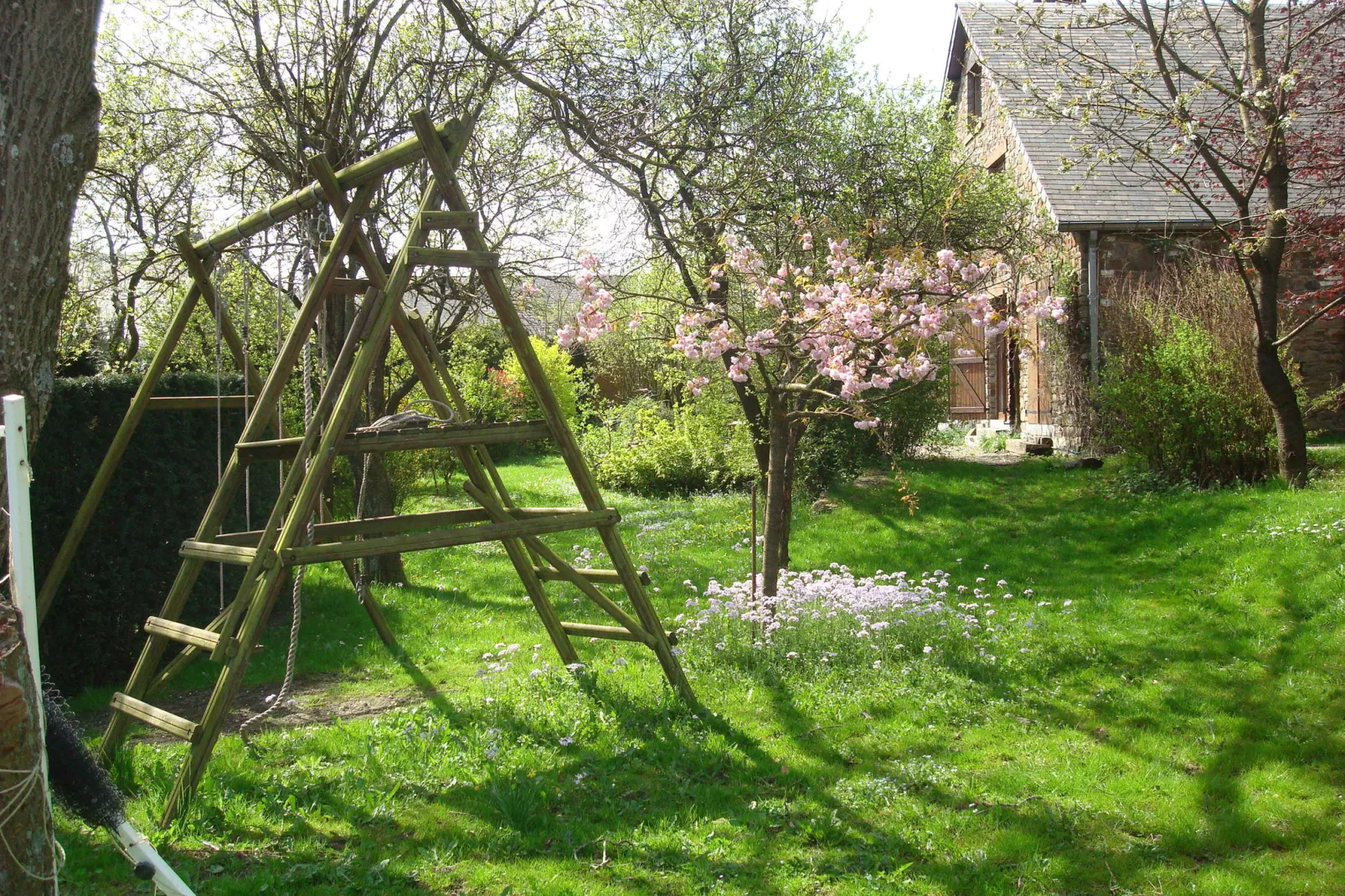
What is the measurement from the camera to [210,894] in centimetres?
326

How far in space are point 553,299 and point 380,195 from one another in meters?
6.18

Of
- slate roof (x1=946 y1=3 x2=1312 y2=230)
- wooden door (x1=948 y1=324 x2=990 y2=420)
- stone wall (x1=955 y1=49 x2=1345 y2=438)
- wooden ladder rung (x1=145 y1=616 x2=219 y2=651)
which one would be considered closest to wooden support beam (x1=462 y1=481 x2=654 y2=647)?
wooden ladder rung (x1=145 y1=616 x2=219 y2=651)

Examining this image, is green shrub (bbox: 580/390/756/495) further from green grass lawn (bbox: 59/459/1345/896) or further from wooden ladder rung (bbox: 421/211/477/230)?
wooden ladder rung (bbox: 421/211/477/230)

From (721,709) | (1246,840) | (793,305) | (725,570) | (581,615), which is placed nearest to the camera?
(1246,840)

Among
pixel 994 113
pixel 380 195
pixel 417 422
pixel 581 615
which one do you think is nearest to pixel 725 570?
pixel 581 615

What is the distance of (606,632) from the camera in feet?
17.3

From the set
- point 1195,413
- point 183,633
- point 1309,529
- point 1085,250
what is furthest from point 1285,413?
point 183,633

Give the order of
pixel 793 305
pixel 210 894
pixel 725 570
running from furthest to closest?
pixel 725 570 → pixel 793 305 → pixel 210 894

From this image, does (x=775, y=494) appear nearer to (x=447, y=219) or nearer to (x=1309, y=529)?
(x=447, y=219)

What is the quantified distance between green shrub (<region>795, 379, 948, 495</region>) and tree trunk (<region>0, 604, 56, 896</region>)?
10112mm

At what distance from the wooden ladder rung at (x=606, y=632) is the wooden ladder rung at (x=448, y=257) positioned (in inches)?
77.0

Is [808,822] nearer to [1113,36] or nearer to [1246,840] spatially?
[1246,840]

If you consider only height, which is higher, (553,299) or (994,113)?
(994,113)

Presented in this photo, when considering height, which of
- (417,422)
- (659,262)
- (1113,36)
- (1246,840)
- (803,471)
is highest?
(1113,36)
